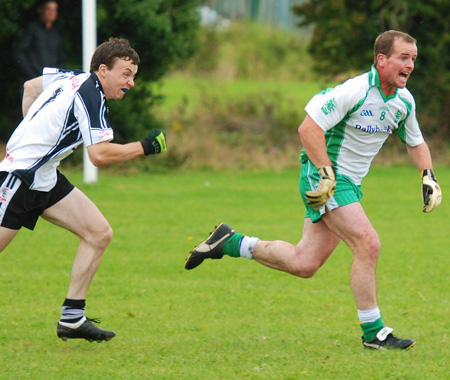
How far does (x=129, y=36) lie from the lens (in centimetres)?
1670

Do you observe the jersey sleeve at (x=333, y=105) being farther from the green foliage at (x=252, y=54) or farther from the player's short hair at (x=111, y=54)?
the green foliage at (x=252, y=54)

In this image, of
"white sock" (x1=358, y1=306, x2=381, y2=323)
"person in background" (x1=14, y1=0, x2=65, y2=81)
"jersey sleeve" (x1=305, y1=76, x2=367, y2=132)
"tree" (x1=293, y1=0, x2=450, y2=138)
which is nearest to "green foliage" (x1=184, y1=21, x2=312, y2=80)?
"tree" (x1=293, y1=0, x2=450, y2=138)

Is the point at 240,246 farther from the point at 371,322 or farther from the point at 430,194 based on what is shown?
the point at 430,194

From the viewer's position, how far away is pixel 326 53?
19.2m

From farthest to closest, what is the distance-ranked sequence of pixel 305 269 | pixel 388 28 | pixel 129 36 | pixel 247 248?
pixel 388 28 → pixel 129 36 → pixel 247 248 → pixel 305 269

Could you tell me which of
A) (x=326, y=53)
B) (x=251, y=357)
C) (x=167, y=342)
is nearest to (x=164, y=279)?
(x=167, y=342)

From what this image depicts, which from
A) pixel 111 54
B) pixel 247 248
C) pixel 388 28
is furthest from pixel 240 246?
pixel 388 28

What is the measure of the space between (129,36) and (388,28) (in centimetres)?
555

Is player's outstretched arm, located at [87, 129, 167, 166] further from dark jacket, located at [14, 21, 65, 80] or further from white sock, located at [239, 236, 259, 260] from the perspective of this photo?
dark jacket, located at [14, 21, 65, 80]

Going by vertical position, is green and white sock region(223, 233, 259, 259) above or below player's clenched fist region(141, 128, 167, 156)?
below

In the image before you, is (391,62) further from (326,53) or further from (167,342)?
(326,53)

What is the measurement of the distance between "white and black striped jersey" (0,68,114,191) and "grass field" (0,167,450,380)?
1234 mm

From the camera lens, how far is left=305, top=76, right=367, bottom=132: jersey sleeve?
5992mm

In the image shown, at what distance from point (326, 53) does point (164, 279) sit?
11401 millimetres
